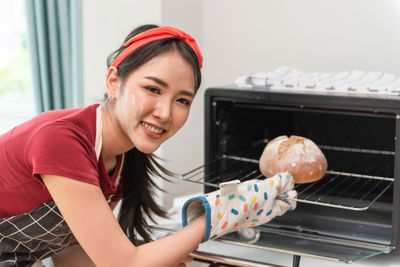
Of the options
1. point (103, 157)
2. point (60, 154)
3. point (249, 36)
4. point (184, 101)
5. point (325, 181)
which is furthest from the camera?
→ point (249, 36)

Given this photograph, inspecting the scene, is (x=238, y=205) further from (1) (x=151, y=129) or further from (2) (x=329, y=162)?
(2) (x=329, y=162)

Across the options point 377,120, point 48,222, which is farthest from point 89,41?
point 377,120

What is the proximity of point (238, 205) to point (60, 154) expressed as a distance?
0.39 m

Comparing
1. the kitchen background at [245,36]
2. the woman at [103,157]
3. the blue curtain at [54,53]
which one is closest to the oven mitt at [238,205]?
the woman at [103,157]

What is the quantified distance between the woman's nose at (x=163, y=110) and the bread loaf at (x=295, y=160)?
37 cm

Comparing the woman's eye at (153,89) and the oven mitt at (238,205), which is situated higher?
the woman's eye at (153,89)

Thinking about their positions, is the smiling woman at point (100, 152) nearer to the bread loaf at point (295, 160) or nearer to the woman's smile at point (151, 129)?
the woman's smile at point (151, 129)

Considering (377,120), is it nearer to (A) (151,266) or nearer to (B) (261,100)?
(B) (261,100)

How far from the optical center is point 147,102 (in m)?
1.15

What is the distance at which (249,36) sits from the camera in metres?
1.98

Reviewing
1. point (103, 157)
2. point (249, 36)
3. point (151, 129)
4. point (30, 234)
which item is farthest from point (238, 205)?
point (249, 36)

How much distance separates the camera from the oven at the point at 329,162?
1.27m

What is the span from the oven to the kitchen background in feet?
0.90

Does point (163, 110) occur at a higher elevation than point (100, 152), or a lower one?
higher
